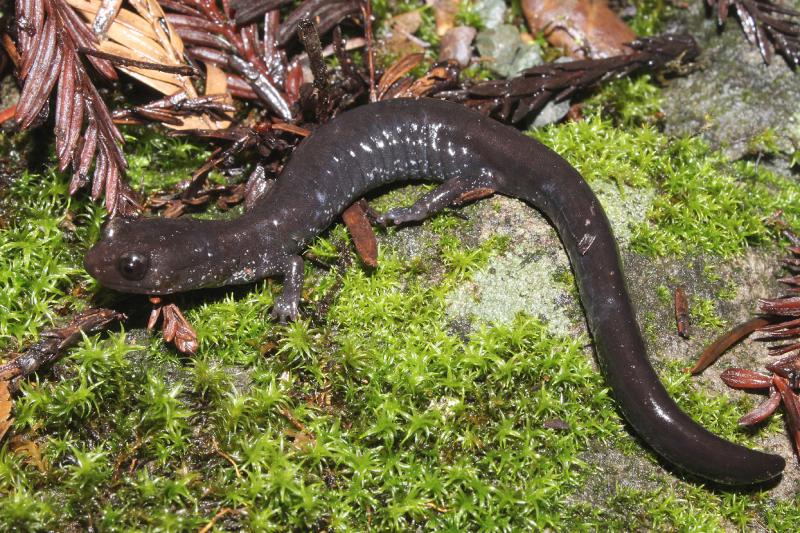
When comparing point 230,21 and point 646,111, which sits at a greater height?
point 230,21

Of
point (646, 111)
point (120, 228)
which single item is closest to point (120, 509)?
point (120, 228)

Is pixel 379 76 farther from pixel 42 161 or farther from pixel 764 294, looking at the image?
pixel 764 294

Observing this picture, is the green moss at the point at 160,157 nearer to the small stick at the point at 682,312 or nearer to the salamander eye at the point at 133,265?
the salamander eye at the point at 133,265

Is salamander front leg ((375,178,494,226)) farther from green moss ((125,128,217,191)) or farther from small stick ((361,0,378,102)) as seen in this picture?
green moss ((125,128,217,191))

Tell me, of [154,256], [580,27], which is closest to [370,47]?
[580,27]

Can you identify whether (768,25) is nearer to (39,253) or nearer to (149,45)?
(149,45)

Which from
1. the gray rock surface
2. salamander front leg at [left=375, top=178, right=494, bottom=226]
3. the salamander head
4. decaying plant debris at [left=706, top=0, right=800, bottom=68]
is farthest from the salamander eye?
decaying plant debris at [left=706, top=0, right=800, bottom=68]
